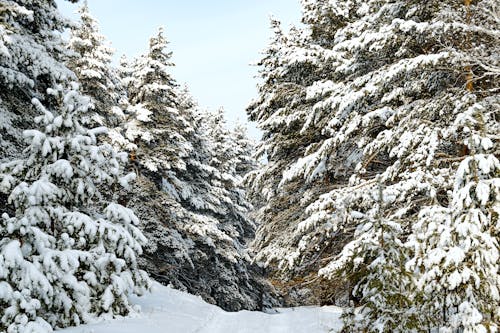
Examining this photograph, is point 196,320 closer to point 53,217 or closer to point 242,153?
point 53,217

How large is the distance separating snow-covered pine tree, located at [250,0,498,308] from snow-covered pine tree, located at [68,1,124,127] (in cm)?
658

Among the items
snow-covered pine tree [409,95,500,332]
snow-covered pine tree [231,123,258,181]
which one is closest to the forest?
snow-covered pine tree [409,95,500,332]

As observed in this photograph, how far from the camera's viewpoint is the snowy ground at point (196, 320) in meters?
9.11

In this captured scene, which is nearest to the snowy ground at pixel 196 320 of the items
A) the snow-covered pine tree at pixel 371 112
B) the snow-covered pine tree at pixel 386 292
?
the snow-covered pine tree at pixel 371 112

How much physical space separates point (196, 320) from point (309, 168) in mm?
5307

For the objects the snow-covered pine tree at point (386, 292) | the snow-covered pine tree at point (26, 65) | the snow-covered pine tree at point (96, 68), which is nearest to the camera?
the snow-covered pine tree at point (386, 292)

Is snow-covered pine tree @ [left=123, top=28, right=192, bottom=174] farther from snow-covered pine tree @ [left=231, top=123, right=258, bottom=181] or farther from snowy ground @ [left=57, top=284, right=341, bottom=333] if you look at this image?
snow-covered pine tree @ [left=231, top=123, right=258, bottom=181]

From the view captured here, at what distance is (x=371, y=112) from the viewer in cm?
1118

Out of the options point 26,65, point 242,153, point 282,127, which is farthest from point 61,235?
point 242,153

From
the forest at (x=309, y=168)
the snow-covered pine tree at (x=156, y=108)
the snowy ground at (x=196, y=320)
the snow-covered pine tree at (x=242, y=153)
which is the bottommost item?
the snowy ground at (x=196, y=320)

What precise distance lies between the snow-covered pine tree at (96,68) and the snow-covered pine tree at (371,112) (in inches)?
259

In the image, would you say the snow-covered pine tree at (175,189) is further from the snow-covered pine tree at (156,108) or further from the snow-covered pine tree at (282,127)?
the snow-covered pine tree at (282,127)

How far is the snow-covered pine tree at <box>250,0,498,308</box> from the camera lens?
30.8ft

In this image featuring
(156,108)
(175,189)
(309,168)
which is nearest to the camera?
(309,168)
